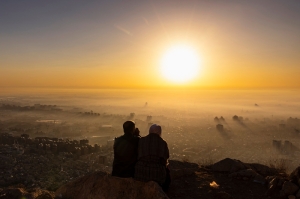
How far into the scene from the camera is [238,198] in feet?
22.2

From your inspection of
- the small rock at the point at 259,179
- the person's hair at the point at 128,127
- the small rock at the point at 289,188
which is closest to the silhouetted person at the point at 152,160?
the person's hair at the point at 128,127

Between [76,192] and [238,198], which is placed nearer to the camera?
[76,192]

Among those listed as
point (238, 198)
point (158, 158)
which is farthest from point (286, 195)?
point (158, 158)

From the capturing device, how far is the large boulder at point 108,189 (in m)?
5.42

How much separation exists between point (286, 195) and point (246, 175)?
1.59 meters

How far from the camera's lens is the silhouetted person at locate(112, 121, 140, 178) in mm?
6227

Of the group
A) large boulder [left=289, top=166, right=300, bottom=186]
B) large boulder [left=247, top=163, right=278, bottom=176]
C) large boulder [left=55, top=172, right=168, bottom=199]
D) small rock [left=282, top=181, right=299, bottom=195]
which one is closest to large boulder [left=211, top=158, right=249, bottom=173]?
large boulder [left=247, top=163, right=278, bottom=176]

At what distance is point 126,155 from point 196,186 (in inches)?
110

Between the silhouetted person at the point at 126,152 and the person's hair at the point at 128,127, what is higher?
the person's hair at the point at 128,127

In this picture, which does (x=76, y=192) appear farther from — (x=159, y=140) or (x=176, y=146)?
(x=176, y=146)

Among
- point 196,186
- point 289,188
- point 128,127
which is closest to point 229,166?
point 196,186

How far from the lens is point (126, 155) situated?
6230mm

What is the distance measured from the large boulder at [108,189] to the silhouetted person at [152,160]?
243 mm

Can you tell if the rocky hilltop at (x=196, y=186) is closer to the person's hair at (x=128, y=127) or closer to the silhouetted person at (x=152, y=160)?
the silhouetted person at (x=152, y=160)
